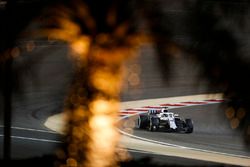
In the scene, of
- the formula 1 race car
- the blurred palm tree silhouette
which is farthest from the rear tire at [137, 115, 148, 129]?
the blurred palm tree silhouette

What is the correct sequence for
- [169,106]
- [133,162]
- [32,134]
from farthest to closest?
[169,106]
[32,134]
[133,162]

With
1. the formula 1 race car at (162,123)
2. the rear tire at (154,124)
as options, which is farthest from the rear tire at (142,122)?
the rear tire at (154,124)

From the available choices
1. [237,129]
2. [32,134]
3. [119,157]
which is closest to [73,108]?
[119,157]

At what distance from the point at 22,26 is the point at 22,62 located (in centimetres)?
29

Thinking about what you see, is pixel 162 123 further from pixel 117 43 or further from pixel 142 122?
A: pixel 117 43

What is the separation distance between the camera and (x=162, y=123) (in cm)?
1135

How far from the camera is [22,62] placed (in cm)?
471

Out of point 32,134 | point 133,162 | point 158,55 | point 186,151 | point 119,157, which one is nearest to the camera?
point 158,55

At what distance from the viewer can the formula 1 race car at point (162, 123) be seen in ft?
35.7

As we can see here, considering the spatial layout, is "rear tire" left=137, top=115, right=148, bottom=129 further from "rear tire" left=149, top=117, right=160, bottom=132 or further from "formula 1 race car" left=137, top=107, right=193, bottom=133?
"rear tire" left=149, top=117, right=160, bottom=132

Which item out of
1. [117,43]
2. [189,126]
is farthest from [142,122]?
[117,43]

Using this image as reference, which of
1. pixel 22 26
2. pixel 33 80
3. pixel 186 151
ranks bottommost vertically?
pixel 186 151

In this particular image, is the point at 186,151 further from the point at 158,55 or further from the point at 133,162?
the point at 158,55

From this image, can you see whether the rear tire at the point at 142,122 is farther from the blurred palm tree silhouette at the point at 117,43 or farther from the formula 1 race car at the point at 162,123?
the blurred palm tree silhouette at the point at 117,43
